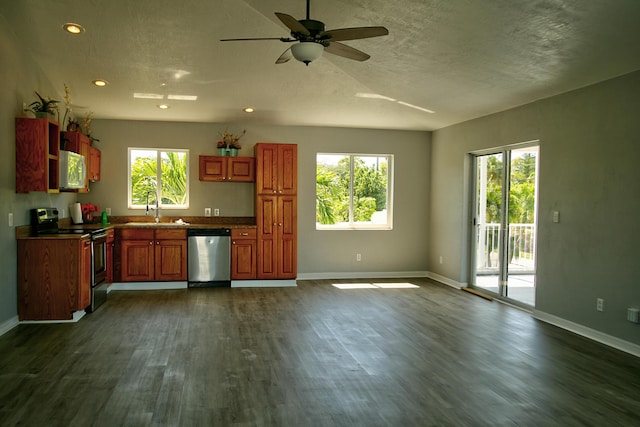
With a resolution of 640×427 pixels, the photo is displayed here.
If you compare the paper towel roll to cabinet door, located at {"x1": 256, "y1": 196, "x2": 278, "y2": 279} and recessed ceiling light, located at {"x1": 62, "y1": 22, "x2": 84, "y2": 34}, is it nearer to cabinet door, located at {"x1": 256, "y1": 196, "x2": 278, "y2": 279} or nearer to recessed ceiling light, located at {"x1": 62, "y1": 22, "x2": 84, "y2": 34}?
cabinet door, located at {"x1": 256, "y1": 196, "x2": 278, "y2": 279}

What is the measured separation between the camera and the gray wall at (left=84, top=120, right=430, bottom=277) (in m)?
7.12

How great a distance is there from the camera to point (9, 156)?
4.66 m

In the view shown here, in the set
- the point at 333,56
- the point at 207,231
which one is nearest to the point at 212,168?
the point at 207,231

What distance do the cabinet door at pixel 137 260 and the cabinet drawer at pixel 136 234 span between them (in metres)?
0.05

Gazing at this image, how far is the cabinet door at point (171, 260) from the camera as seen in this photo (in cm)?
671

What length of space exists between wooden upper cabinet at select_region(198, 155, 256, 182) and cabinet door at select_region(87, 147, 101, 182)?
149 centimetres

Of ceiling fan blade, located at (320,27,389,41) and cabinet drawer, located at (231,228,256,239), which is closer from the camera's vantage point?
ceiling fan blade, located at (320,27,389,41)

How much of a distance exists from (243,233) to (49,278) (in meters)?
2.73

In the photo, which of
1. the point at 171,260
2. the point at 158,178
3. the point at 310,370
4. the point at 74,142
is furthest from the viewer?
the point at 158,178

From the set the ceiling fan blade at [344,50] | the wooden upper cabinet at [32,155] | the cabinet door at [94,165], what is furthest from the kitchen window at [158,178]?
the ceiling fan blade at [344,50]

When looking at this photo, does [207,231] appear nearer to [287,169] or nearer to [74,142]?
[287,169]

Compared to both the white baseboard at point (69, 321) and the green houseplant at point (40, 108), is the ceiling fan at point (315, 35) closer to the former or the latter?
the green houseplant at point (40, 108)

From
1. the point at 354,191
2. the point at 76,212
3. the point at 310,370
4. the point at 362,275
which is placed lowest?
the point at 310,370

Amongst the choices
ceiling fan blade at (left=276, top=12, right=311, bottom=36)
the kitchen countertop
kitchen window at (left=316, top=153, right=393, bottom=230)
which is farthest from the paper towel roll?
ceiling fan blade at (left=276, top=12, right=311, bottom=36)
